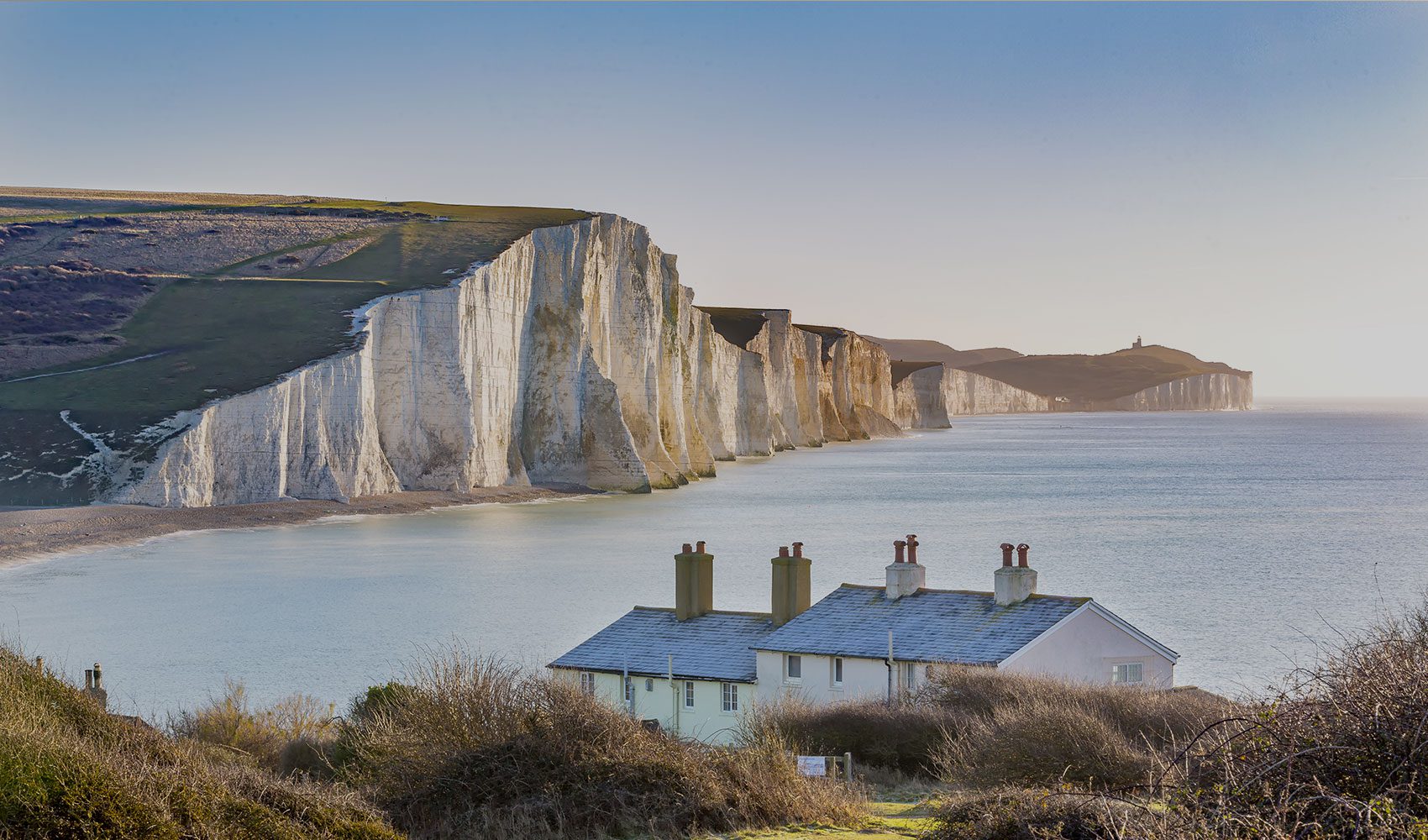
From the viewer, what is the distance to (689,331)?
401 ft

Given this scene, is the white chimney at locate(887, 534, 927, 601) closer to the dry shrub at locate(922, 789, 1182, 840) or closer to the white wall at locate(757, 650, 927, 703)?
the white wall at locate(757, 650, 927, 703)

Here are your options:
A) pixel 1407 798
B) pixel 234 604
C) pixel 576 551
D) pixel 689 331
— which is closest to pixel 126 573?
pixel 234 604

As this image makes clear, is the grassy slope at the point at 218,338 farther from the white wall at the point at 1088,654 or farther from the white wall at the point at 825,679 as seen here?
the white wall at the point at 1088,654

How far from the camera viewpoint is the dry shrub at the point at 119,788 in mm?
9094

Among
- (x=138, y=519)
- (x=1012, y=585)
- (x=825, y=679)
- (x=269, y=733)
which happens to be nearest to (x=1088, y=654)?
(x=1012, y=585)

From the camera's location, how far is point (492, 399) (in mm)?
83250

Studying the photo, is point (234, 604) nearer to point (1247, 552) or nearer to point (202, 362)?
point (202, 362)

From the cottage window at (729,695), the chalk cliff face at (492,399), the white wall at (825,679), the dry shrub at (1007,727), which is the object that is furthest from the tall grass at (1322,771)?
the chalk cliff face at (492,399)

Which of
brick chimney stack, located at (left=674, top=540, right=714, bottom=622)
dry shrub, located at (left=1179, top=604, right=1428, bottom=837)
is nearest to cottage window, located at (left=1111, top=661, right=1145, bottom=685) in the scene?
brick chimney stack, located at (left=674, top=540, right=714, bottom=622)

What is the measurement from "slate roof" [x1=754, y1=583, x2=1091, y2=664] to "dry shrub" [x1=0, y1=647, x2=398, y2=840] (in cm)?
1218

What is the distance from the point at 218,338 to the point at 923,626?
62710 millimetres

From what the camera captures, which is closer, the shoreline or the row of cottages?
the row of cottages

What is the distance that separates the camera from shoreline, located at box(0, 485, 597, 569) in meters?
55.6

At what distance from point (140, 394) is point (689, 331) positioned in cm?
5956
